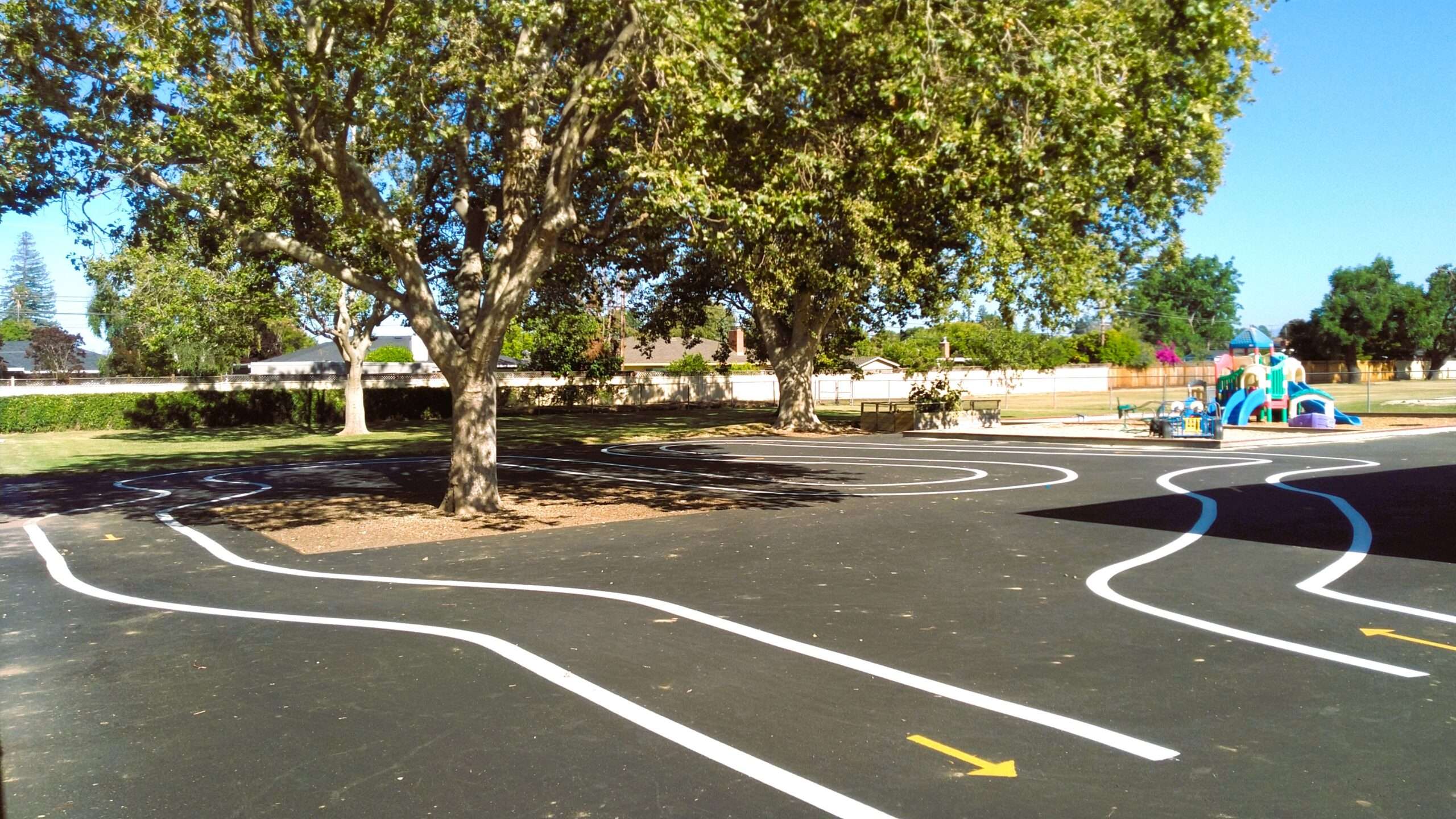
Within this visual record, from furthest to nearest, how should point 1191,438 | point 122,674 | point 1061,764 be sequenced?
point 1191,438 → point 122,674 → point 1061,764

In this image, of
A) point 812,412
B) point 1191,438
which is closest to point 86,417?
point 812,412

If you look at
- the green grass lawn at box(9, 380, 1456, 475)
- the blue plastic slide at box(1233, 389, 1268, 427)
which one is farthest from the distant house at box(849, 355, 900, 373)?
the blue plastic slide at box(1233, 389, 1268, 427)

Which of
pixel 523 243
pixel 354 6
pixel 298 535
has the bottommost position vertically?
pixel 298 535

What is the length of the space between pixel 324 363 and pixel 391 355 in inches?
355

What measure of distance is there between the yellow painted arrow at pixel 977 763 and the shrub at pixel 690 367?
49691mm

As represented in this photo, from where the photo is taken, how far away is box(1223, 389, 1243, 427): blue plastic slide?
30.0m

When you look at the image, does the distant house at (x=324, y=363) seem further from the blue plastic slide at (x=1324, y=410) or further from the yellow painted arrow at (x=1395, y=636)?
the yellow painted arrow at (x=1395, y=636)

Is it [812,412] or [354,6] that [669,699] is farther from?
[812,412]

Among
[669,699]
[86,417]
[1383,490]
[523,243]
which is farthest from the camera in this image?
[86,417]

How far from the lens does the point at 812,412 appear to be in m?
33.8

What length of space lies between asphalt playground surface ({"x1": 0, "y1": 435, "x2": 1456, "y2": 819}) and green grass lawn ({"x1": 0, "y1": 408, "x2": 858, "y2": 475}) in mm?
12872

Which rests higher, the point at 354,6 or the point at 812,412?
the point at 354,6

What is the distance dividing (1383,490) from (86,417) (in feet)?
133

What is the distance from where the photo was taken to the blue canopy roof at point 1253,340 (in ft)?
100
